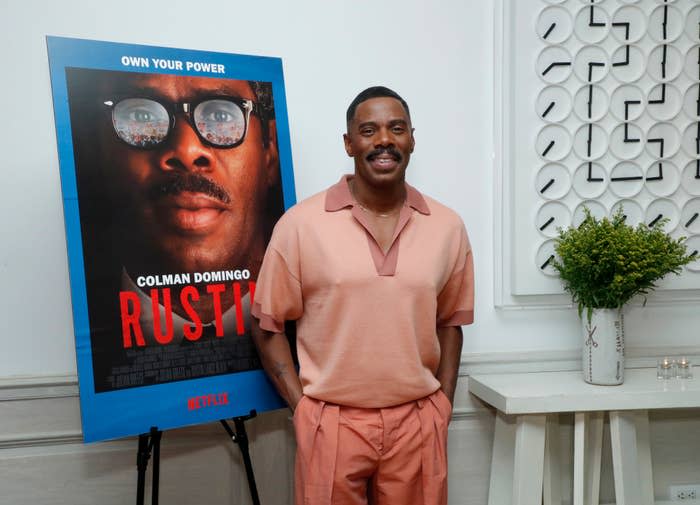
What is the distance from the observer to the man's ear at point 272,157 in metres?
1.79

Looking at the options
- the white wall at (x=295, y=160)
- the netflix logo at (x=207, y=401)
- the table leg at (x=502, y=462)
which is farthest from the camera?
the table leg at (x=502, y=462)

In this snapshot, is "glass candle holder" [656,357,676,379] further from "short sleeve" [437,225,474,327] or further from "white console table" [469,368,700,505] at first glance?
"short sleeve" [437,225,474,327]

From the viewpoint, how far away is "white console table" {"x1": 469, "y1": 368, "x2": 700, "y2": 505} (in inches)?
76.0

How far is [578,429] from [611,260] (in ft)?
1.86

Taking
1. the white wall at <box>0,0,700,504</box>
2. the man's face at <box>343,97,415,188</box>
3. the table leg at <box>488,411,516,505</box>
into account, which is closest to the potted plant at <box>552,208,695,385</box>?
the white wall at <box>0,0,700,504</box>

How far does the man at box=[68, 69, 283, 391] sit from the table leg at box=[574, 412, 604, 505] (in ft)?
3.56

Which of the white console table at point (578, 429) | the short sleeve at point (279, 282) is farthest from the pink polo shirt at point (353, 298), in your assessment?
the white console table at point (578, 429)

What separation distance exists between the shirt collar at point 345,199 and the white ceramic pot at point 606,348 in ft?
2.51

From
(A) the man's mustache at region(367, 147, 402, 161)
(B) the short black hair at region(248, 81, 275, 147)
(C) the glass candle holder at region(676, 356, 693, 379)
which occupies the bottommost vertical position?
(C) the glass candle holder at region(676, 356, 693, 379)

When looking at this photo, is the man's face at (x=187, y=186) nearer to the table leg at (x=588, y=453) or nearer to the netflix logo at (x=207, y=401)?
the netflix logo at (x=207, y=401)

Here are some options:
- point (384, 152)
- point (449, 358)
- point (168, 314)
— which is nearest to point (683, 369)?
point (449, 358)

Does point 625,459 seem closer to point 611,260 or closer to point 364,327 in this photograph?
point 611,260

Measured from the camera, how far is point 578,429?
198cm

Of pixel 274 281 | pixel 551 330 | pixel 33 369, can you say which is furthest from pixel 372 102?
pixel 33 369
